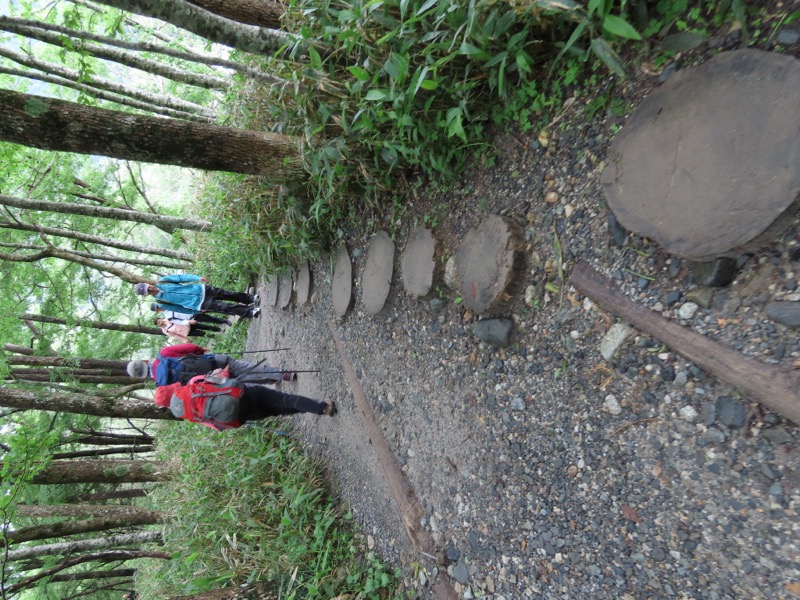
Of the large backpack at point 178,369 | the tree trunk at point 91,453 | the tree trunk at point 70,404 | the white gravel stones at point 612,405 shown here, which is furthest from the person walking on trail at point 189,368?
the tree trunk at point 91,453

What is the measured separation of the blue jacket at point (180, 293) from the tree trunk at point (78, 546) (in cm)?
335

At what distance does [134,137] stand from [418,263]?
6.60 feet

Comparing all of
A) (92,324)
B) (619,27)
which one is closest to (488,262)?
(619,27)

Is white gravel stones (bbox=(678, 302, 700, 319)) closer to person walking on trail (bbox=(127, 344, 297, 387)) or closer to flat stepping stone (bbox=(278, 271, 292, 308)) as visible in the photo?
person walking on trail (bbox=(127, 344, 297, 387))

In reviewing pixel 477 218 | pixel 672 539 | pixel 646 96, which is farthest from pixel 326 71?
pixel 672 539

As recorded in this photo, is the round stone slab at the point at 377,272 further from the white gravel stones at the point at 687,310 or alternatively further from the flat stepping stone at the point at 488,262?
the white gravel stones at the point at 687,310

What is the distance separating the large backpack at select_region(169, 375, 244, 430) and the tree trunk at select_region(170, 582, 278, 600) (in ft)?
4.57

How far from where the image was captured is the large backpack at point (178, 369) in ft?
15.1

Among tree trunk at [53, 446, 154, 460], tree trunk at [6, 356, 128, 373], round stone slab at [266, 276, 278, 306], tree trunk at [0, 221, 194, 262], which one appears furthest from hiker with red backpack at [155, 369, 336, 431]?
tree trunk at [53, 446, 154, 460]

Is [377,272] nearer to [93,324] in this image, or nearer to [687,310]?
[687,310]

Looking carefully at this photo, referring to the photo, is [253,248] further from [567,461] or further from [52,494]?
[52,494]

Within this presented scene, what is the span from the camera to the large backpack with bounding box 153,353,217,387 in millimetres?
4605

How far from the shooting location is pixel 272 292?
257 inches

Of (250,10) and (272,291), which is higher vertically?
(250,10)
